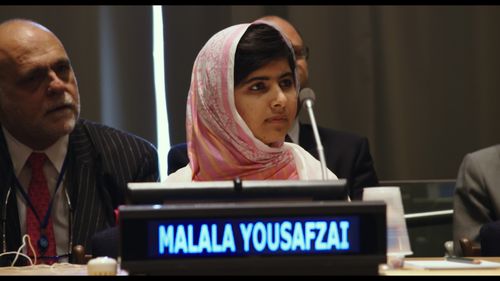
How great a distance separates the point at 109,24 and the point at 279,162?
5.84ft

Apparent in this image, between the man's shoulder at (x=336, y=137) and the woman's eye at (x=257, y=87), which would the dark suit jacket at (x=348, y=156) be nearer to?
the man's shoulder at (x=336, y=137)

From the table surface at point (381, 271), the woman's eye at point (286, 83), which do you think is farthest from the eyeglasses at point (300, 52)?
the table surface at point (381, 271)

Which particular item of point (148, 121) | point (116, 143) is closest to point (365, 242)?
point (116, 143)

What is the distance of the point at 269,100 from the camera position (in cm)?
227

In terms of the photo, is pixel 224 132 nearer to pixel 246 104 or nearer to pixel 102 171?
pixel 246 104

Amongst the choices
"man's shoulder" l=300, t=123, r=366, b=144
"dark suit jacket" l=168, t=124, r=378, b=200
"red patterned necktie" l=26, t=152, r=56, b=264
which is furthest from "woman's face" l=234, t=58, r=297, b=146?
"man's shoulder" l=300, t=123, r=366, b=144

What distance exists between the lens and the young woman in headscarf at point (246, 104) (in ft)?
7.50

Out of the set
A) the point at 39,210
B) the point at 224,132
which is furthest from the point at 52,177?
the point at 224,132

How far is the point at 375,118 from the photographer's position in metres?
4.04

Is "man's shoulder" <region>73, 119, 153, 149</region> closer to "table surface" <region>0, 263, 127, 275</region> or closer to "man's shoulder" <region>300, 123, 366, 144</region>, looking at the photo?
"man's shoulder" <region>300, 123, 366, 144</region>

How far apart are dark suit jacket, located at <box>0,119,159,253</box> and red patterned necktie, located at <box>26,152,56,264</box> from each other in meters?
0.05

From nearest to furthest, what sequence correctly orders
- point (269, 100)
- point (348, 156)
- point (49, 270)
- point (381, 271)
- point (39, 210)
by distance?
point (381, 271) → point (49, 270) → point (269, 100) → point (39, 210) → point (348, 156)

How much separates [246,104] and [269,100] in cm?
7

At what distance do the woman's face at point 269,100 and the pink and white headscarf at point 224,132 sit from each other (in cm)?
3
